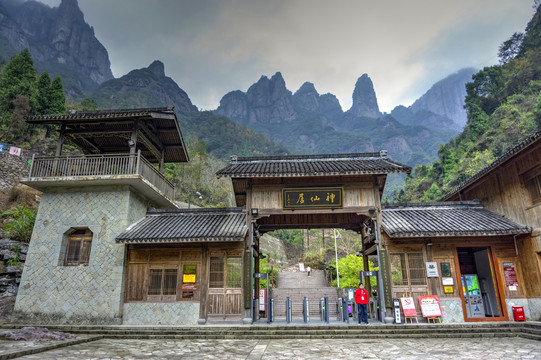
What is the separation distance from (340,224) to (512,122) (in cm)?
2540

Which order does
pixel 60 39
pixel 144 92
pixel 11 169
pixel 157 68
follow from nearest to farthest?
1. pixel 11 169
2. pixel 144 92
3. pixel 60 39
4. pixel 157 68

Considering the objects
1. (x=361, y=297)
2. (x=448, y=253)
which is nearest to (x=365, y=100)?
(x=448, y=253)

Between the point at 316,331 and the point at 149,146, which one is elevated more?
the point at 149,146

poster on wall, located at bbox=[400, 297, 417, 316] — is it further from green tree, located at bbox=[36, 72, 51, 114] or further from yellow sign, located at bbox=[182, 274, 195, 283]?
green tree, located at bbox=[36, 72, 51, 114]

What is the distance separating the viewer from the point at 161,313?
40.0 ft

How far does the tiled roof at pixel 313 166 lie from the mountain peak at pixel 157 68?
92.9 m

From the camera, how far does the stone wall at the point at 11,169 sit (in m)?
21.1

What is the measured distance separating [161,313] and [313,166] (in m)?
8.28

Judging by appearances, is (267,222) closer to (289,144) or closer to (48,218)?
(48,218)

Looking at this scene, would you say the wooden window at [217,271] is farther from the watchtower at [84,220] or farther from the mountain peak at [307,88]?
the mountain peak at [307,88]

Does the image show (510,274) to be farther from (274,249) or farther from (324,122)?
(324,122)

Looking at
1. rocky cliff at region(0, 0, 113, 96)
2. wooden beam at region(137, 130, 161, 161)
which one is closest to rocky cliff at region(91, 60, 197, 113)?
rocky cliff at region(0, 0, 113, 96)

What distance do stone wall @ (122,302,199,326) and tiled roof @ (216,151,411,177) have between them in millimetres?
5273

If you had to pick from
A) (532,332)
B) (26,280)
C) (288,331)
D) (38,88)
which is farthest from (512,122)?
(38,88)
